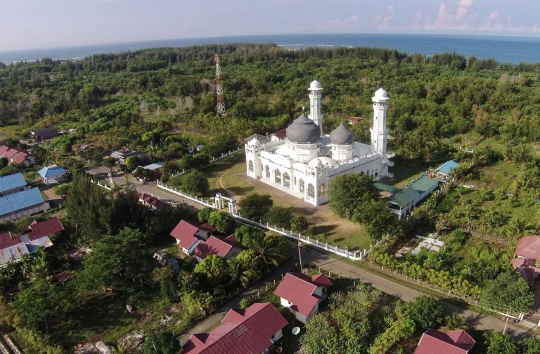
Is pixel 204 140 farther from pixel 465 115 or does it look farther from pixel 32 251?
pixel 465 115

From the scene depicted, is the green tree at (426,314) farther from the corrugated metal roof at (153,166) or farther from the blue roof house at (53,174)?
the blue roof house at (53,174)

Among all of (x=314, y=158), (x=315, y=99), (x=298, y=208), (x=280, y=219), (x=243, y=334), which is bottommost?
(x=298, y=208)

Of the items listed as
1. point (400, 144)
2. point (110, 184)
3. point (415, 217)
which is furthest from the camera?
point (400, 144)

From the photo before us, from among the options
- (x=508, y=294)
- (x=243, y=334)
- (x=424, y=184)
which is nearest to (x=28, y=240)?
(x=243, y=334)

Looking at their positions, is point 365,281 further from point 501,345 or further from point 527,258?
point 527,258

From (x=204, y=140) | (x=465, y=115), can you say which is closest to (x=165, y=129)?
(x=204, y=140)

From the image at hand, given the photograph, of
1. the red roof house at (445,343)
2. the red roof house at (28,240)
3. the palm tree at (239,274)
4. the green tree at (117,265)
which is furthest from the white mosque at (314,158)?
the red roof house at (28,240)
